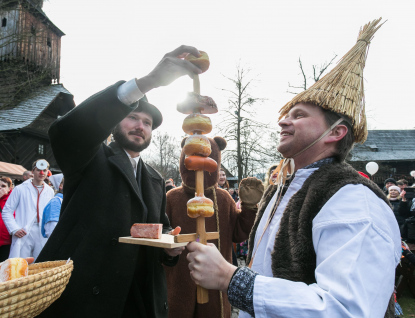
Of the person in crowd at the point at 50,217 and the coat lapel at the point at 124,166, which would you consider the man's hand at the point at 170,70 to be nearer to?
the coat lapel at the point at 124,166

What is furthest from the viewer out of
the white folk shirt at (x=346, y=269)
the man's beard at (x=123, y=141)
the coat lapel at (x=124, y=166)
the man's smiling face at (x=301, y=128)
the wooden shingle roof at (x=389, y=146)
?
the wooden shingle roof at (x=389, y=146)

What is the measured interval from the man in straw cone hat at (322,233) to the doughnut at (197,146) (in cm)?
46

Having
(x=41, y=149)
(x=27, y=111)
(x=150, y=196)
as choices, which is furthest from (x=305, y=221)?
(x=27, y=111)

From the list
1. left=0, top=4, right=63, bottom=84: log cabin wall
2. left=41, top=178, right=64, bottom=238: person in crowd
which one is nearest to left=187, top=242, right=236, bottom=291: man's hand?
left=41, top=178, right=64, bottom=238: person in crowd

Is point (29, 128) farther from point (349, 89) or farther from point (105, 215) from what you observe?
point (349, 89)

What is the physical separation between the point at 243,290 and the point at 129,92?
124 cm

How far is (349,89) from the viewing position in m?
1.90

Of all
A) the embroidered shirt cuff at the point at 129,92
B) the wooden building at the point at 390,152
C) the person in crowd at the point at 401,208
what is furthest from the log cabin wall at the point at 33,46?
the wooden building at the point at 390,152

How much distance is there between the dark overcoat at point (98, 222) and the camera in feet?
5.75

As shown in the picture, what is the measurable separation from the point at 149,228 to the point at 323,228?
97 centimetres

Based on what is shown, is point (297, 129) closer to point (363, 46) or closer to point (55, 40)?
point (363, 46)

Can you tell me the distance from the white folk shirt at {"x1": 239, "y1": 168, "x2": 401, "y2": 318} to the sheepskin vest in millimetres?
73

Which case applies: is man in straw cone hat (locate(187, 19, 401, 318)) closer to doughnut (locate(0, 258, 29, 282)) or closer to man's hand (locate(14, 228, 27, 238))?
doughnut (locate(0, 258, 29, 282))

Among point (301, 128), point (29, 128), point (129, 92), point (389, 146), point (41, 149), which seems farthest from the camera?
point (389, 146)
